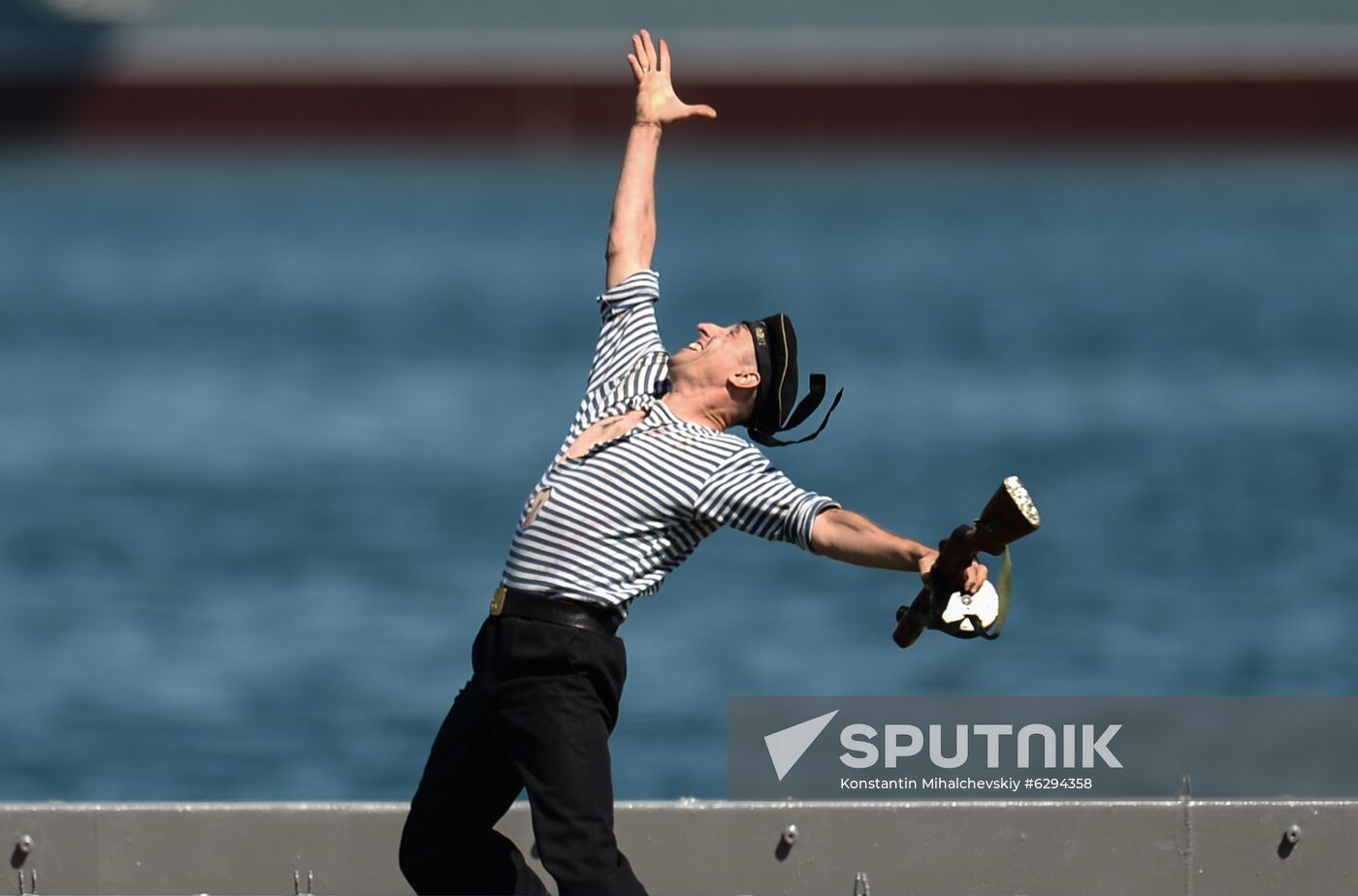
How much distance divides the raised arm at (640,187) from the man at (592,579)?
440 mm

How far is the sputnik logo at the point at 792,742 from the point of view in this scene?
16.7 feet

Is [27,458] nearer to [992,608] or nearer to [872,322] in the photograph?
[872,322]

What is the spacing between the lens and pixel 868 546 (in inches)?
141

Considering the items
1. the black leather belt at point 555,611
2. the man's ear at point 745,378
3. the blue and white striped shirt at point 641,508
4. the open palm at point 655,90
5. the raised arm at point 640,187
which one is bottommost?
the black leather belt at point 555,611

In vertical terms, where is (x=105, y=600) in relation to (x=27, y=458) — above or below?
below

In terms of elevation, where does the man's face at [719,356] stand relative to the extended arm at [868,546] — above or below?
above

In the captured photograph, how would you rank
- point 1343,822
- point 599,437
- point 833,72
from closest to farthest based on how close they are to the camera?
point 599,437 < point 1343,822 < point 833,72

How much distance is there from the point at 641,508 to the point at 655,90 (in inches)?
48.1

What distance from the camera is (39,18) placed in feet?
120

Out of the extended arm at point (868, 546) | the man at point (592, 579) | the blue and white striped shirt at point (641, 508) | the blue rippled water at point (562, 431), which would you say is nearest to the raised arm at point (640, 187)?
the man at point (592, 579)

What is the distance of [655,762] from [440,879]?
588 centimetres

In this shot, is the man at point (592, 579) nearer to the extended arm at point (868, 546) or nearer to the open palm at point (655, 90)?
the extended arm at point (868, 546)

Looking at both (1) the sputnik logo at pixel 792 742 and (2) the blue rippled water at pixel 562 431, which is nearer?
(1) the sputnik logo at pixel 792 742

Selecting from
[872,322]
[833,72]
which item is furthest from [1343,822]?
[833,72]
